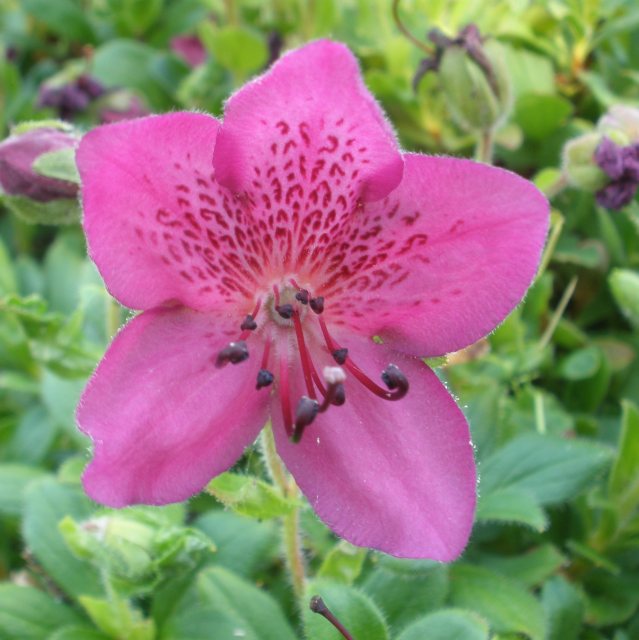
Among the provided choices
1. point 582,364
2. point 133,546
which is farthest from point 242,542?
point 582,364

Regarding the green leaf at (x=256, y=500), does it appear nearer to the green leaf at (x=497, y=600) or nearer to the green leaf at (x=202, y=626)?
the green leaf at (x=202, y=626)

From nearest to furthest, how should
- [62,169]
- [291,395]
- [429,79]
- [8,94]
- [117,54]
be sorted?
1. [291,395]
2. [62,169]
3. [429,79]
4. [117,54]
5. [8,94]

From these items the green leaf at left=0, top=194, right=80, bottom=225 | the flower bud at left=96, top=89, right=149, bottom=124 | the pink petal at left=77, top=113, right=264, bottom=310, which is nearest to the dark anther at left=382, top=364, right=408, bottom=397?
the pink petal at left=77, top=113, right=264, bottom=310

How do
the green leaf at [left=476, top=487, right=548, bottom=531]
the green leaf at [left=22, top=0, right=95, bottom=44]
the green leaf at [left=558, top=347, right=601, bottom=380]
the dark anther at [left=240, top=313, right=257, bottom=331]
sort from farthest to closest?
the green leaf at [left=22, top=0, right=95, bottom=44] → the green leaf at [left=558, top=347, right=601, bottom=380] → the green leaf at [left=476, top=487, right=548, bottom=531] → the dark anther at [left=240, top=313, right=257, bottom=331]

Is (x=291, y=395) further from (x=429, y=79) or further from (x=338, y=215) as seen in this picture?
(x=429, y=79)

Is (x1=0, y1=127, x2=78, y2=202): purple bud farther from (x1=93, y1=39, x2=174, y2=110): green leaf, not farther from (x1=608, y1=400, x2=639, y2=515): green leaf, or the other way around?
(x1=93, y1=39, x2=174, y2=110): green leaf

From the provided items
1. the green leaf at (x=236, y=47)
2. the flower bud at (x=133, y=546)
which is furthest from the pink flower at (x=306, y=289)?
the green leaf at (x=236, y=47)

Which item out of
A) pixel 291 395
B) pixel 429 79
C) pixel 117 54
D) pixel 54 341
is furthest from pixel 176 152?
pixel 117 54
